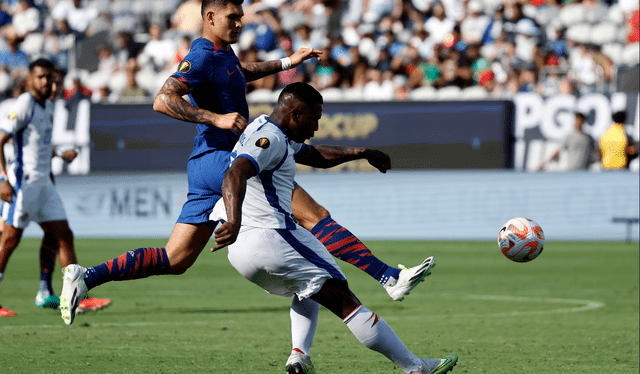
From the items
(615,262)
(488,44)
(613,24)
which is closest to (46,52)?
(488,44)

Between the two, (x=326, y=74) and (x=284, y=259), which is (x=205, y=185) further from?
(x=326, y=74)

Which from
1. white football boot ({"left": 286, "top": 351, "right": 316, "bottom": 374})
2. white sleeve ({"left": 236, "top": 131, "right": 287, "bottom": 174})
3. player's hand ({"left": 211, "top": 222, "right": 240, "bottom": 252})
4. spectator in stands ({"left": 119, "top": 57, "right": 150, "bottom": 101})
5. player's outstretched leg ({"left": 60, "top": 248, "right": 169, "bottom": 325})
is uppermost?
white sleeve ({"left": 236, "top": 131, "right": 287, "bottom": 174})

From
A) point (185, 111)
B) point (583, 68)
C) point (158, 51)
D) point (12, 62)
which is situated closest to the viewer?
point (185, 111)

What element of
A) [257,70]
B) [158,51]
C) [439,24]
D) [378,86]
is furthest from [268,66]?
[158,51]

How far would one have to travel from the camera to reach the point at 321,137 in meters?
17.9

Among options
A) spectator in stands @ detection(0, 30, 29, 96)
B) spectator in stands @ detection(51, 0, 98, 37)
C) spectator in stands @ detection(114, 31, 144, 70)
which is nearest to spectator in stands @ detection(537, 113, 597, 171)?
spectator in stands @ detection(114, 31, 144, 70)

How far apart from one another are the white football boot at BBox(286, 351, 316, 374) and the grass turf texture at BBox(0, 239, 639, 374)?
0.39 meters

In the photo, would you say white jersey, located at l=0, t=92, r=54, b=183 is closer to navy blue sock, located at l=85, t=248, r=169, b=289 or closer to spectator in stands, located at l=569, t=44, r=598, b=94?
navy blue sock, located at l=85, t=248, r=169, b=289

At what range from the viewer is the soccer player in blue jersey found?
536 centimetres

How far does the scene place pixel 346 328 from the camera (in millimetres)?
7918

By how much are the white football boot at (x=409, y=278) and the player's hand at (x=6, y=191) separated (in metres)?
4.56

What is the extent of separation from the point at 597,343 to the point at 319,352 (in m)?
2.16

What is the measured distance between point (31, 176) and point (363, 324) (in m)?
4.84

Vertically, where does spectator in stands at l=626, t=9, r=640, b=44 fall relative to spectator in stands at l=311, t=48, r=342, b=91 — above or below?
above
